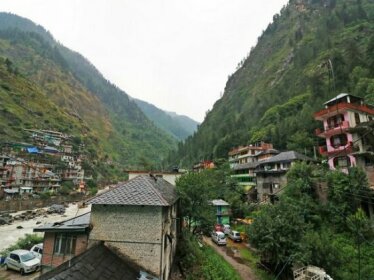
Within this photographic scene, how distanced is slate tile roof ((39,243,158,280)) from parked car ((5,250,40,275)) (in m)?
12.7

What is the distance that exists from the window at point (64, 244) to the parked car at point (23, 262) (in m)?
9.90

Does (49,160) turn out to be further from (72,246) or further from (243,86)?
(243,86)

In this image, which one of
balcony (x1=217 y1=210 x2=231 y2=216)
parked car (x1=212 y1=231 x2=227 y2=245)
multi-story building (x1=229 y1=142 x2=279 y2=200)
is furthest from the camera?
multi-story building (x1=229 y1=142 x2=279 y2=200)

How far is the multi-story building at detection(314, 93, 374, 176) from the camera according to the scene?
3086 cm

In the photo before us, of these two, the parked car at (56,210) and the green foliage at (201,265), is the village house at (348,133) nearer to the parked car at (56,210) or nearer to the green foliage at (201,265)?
the green foliage at (201,265)

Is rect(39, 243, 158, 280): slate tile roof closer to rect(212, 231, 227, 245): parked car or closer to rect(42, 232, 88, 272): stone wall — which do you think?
rect(42, 232, 88, 272): stone wall

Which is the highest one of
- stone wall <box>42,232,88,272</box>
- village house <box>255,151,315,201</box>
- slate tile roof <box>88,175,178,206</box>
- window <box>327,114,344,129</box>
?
window <box>327,114,344,129</box>

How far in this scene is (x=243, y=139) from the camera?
278 feet

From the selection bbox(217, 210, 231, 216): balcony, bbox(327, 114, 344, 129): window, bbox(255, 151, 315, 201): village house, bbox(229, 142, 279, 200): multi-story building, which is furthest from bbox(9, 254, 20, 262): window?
bbox(327, 114, 344, 129): window

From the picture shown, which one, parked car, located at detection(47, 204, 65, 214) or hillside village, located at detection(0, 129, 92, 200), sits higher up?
hillside village, located at detection(0, 129, 92, 200)

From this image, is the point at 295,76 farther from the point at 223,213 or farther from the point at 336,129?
Result: the point at 223,213

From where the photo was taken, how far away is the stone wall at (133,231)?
14.1m

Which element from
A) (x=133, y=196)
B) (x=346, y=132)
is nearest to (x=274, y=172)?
(x=346, y=132)

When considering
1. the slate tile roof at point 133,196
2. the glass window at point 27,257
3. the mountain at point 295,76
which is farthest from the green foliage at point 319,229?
the mountain at point 295,76
